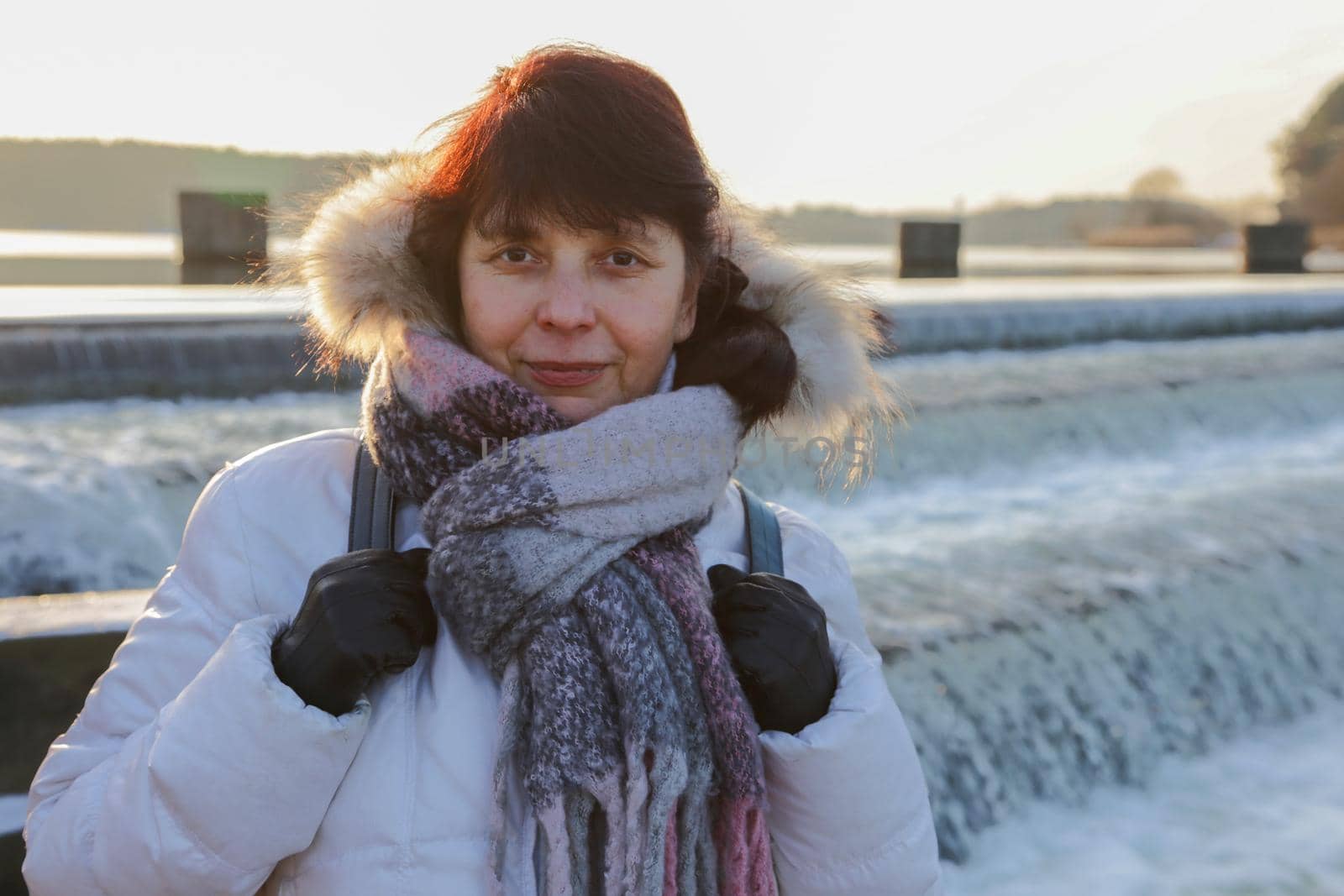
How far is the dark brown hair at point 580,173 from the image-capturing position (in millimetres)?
1538

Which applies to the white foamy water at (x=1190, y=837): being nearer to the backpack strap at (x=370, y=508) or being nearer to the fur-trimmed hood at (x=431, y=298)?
the fur-trimmed hood at (x=431, y=298)

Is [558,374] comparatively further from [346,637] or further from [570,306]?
[346,637]

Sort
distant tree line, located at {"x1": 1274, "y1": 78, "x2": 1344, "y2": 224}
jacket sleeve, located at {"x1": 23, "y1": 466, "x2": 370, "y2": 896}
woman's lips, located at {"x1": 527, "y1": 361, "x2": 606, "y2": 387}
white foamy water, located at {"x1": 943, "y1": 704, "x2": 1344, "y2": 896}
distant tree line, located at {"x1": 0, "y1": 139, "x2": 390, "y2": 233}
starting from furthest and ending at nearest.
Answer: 1. distant tree line, located at {"x1": 1274, "y1": 78, "x2": 1344, "y2": 224}
2. distant tree line, located at {"x1": 0, "y1": 139, "x2": 390, "y2": 233}
3. white foamy water, located at {"x1": 943, "y1": 704, "x2": 1344, "y2": 896}
4. woman's lips, located at {"x1": 527, "y1": 361, "x2": 606, "y2": 387}
5. jacket sleeve, located at {"x1": 23, "y1": 466, "x2": 370, "y2": 896}

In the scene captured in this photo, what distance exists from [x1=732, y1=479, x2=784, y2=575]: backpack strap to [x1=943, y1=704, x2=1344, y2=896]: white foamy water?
5.72 feet

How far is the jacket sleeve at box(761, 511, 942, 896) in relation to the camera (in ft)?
4.86

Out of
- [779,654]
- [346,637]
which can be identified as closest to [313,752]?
[346,637]

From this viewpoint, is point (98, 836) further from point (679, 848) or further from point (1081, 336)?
point (1081, 336)

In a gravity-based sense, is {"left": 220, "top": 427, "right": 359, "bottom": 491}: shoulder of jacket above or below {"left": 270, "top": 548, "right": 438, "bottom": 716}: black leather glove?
above

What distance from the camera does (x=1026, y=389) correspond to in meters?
7.04

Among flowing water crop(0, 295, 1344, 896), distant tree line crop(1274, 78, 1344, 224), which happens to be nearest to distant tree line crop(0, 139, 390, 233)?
flowing water crop(0, 295, 1344, 896)

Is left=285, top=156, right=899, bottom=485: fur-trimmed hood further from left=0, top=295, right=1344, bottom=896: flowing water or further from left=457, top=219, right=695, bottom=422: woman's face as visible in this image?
left=0, top=295, right=1344, bottom=896: flowing water

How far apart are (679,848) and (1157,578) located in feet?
10.3

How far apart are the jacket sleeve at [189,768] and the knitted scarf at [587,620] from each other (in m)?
0.19

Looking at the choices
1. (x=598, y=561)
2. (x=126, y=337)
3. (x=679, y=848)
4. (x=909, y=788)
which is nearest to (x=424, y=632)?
(x=598, y=561)
